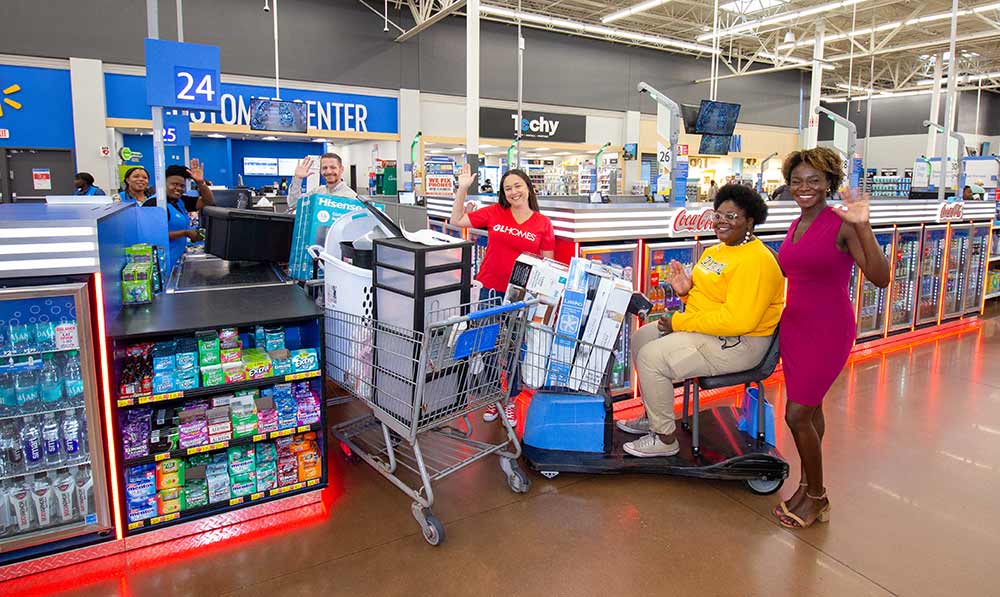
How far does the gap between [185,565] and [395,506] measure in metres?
1.00

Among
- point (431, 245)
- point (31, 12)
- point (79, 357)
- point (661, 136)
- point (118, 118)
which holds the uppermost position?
point (31, 12)

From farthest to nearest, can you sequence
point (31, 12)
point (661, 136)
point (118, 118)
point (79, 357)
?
point (118, 118), point (31, 12), point (661, 136), point (79, 357)

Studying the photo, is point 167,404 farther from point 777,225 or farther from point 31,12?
point 31,12

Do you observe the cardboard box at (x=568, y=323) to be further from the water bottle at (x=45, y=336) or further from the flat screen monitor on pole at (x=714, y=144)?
the flat screen monitor on pole at (x=714, y=144)

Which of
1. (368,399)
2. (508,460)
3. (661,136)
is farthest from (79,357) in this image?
(661,136)

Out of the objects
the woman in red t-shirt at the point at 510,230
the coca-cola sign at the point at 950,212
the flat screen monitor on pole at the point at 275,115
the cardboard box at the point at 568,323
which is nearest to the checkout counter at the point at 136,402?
the cardboard box at the point at 568,323

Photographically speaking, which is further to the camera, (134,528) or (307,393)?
(307,393)

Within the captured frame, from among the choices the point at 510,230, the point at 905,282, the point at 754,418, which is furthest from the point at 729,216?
the point at 905,282

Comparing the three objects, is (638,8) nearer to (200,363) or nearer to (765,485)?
(765,485)

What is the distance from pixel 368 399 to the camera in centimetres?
310

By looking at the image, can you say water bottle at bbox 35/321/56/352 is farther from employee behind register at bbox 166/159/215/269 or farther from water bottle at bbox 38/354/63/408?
employee behind register at bbox 166/159/215/269

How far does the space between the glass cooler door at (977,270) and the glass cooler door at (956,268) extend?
0.56 ft

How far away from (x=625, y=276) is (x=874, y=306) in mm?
3767

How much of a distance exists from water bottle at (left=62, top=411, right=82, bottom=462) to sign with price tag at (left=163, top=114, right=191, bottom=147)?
21.7 feet
